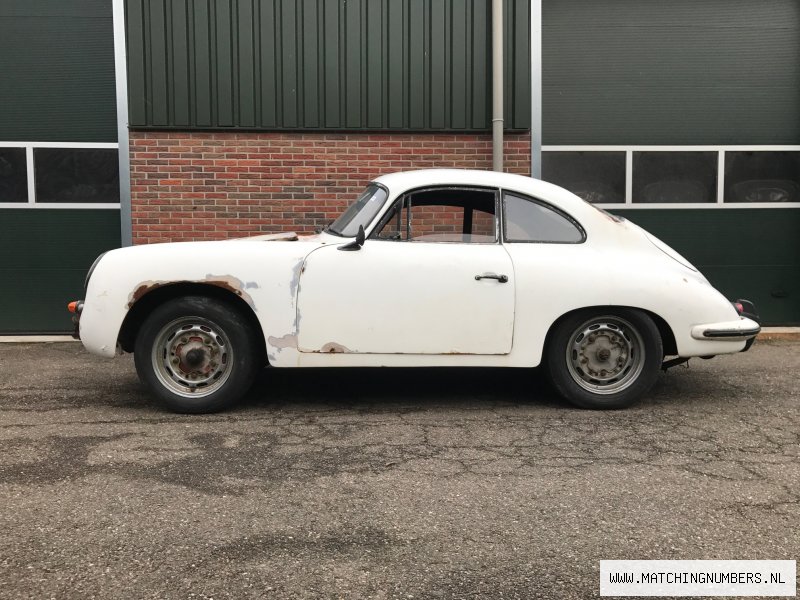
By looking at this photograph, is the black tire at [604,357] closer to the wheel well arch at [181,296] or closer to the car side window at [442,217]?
the car side window at [442,217]

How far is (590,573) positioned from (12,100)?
26.1ft

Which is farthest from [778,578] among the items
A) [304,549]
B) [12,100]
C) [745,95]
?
[12,100]

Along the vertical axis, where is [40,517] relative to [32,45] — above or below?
below

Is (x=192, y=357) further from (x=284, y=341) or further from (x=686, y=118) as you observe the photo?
(x=686, y=118)

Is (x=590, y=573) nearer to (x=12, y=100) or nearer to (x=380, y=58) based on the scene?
(x=380, y=58)

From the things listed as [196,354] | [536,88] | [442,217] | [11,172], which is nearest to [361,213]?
[442,217]

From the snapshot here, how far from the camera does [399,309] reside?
5801 mm

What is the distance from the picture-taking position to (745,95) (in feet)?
31.5

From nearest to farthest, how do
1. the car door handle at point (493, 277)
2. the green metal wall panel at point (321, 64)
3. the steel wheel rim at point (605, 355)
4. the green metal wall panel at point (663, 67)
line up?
the car door handle at point (493, 277)
the steel wheel rim at point (605, 355)
the green metal wall panel at point (321, 64)
the green metal wall panel at point (663, 67)

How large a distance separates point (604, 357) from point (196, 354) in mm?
2679

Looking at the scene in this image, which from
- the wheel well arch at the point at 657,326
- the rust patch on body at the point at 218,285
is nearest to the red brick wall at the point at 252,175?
the rust patch on body at the point at 218,285

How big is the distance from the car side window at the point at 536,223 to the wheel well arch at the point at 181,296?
1.79m

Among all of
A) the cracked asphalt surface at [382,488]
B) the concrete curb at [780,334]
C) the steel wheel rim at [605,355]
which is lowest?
the cracked asphalt surface at [382,488]

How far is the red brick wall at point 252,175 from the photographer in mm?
9102
